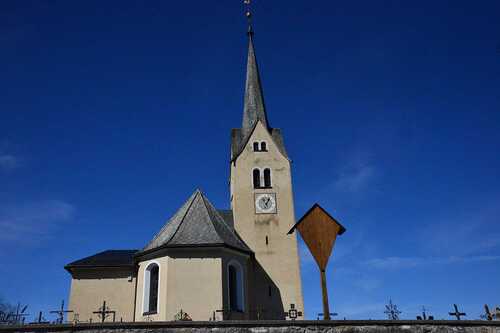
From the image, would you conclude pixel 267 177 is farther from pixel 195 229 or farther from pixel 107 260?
pixel 107 260

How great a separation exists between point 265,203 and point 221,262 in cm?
899

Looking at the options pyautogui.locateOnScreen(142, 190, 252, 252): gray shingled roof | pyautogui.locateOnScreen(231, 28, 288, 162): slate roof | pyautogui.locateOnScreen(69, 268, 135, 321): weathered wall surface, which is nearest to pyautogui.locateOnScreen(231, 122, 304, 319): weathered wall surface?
pyautogui.locateOnScreen(231, 28, 288, 162): slate roof

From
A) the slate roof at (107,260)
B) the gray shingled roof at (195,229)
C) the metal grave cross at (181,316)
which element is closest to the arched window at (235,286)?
the gray shingled roof at (195,229)

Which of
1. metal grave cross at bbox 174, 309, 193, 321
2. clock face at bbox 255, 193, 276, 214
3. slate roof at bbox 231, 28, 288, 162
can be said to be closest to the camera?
metal grave cross at bbox 174, 309, 193, 321

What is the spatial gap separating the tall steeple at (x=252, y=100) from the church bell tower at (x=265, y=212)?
104mm

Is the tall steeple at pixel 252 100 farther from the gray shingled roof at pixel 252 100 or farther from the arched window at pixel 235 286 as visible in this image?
the arched window at pixel 235 286

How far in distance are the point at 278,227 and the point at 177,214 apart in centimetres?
730

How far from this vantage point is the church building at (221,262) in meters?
21.0

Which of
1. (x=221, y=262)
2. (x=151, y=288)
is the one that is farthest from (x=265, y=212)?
(x=151, y=288)

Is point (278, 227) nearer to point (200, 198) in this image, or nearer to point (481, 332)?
point (200, 198)

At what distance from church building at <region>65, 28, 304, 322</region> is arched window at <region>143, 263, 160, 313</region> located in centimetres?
5

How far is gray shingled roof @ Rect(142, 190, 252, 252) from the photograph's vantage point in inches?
870

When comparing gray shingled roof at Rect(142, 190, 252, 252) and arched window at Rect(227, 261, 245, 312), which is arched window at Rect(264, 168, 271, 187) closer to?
gray shingled roof at Rect(142, 190, 252, 252)

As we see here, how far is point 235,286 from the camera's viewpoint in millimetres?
22625
